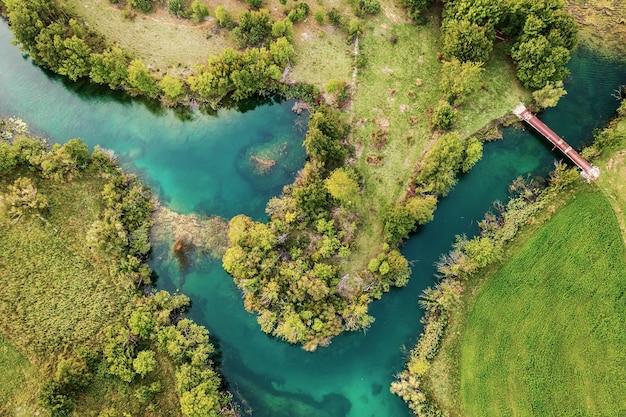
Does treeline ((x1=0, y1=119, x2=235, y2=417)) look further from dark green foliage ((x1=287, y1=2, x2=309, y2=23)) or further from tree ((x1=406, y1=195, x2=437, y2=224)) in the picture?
dark green foliage ((x1=287, y1=2, x2=309, y2=23))

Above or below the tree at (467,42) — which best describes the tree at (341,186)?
below

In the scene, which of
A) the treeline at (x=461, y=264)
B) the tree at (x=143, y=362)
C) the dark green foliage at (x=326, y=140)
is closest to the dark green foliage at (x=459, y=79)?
the treeline at (x=461, y=264)

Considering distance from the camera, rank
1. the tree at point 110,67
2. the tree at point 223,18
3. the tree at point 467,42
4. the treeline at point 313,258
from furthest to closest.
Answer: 1. the tree at point 223,18
2. the tree at point 110,67
3. the tree at point 467,42
4. the treeline at point 313,258

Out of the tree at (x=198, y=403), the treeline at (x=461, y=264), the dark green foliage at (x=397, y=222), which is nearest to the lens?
the tree at (x=198, y=403)

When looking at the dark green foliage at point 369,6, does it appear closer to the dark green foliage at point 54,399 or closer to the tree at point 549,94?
the tree at point 549,94

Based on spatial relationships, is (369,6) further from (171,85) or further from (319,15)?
(171,85)

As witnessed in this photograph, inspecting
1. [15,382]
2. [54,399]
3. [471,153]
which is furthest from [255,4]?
[15,382]

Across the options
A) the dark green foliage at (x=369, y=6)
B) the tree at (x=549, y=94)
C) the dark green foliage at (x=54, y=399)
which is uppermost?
the tree at (x=549, y=94)

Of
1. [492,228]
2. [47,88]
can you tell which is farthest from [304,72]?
[47,88]
